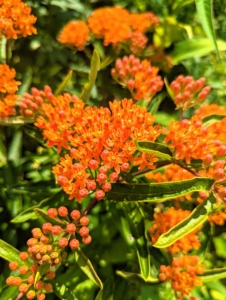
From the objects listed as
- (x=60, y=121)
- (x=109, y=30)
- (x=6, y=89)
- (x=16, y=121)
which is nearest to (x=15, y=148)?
(x=16, y=121)

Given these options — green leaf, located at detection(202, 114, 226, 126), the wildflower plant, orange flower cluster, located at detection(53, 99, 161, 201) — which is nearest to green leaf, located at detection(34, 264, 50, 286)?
the wildflower plant

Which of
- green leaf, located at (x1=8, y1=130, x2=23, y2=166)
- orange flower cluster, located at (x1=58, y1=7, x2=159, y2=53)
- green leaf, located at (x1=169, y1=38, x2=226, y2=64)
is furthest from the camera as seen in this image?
green leaf, located at (x1=169, y1=38, x2=226, y2=64)

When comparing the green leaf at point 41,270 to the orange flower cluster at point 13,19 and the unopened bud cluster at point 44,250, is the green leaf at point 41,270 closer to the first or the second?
the unopened bud cluster at point 44,250

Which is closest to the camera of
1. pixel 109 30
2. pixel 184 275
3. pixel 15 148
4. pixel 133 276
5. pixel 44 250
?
pixel 44 250

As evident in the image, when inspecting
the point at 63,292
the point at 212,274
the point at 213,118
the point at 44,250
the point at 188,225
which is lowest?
the point at 63,292

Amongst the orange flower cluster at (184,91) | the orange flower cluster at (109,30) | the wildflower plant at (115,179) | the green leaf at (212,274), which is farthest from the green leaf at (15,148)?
the green leaf at (212,274)

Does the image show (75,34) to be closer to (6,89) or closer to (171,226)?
(6,89)

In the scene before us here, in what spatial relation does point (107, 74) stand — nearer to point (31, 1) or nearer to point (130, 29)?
point (130, 29)

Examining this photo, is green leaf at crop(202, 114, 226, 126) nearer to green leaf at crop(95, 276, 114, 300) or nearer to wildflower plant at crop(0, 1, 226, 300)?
wildflower plant at crop(0, 1, 226, 300)
